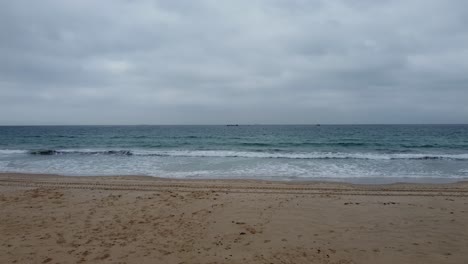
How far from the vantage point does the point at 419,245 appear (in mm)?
4750

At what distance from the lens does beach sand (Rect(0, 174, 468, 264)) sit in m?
4.40

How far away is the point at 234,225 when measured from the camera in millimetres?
5695

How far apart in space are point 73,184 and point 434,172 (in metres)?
16.0

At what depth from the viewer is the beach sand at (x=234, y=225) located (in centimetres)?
440

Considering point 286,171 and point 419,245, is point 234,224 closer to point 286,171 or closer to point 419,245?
point 419,245

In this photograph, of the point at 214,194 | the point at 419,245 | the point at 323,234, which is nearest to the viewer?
the point at 419,245

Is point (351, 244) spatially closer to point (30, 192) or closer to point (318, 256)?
point (318, 256)

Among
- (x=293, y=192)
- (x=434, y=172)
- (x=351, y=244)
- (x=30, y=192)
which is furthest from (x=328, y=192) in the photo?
(x=30, y=192)

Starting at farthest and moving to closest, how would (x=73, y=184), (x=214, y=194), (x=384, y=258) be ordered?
(x=73, y=184) < (x=214, y=194) < (x=384, y=258)

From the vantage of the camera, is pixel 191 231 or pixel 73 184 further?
pixel 73 184

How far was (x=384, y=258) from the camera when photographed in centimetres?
432

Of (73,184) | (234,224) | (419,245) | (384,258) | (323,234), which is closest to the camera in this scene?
(384,258)

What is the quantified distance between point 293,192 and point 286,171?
5.43 m

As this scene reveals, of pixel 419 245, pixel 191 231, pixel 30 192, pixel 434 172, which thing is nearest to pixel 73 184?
pixel 30 192
